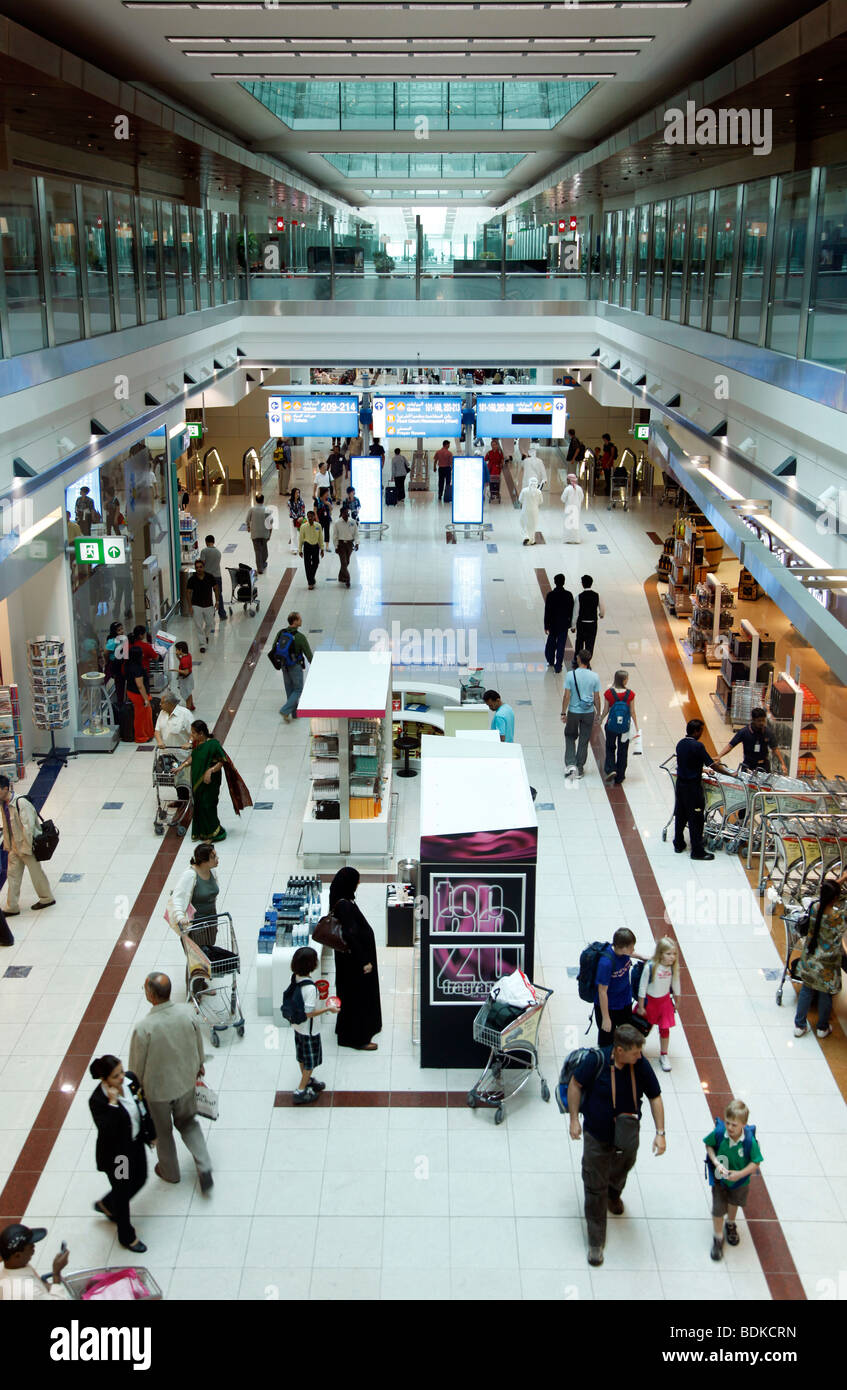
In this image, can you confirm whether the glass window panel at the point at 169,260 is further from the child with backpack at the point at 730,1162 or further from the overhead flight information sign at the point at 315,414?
the child with backpack at the point at 730,1162

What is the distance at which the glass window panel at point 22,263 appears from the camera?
34.0 feet

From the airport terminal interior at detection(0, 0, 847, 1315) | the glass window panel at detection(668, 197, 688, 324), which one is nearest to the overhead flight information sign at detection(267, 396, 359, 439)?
the airport terminal interior at detection(0, 0, 847, 1315)

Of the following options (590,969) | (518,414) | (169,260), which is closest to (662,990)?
(590,969)

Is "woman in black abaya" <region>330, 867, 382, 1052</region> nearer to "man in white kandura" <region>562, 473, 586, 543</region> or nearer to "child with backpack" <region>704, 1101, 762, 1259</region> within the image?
"child with backpack" <region>704, 1101, 762, 1259</region>

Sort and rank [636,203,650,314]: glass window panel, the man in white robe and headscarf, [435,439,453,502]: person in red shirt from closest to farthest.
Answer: [636,203,650,314]: glass window panel, the man in white robe and headscarf, [435,439,453,502]: person in red shirt

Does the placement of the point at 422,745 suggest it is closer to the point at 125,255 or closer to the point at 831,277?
the point at 831,277

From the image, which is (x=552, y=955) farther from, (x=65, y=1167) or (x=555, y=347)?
(x=555, y=347)

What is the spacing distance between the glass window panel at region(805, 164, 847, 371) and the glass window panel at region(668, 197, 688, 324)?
21.4 feet

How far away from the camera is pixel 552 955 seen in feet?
30.5

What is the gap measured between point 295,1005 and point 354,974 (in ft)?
1.96

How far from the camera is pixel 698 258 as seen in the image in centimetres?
1494

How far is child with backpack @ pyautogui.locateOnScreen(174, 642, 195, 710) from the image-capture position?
1405 centimetres

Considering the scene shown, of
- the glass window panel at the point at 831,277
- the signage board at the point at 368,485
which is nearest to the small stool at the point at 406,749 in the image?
the glass window panel at the point at 831,277

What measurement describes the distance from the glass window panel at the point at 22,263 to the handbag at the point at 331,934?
5620mm
